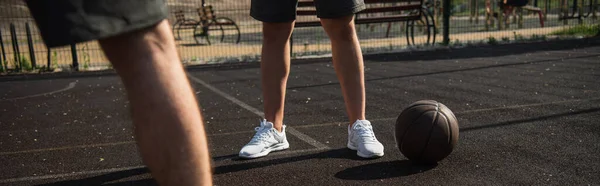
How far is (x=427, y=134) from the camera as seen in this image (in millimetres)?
2736

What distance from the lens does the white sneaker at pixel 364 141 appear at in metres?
2.93

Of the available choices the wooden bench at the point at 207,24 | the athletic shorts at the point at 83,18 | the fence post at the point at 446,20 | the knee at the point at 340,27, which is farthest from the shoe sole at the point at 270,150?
the wooden bench at the point at 207,24

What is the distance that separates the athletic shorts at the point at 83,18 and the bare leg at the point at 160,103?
5cm

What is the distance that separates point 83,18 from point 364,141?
196 cm

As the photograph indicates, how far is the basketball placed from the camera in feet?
8.93

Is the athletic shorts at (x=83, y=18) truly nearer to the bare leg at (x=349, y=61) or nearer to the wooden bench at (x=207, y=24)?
the bare leg at (x=349, y=61)

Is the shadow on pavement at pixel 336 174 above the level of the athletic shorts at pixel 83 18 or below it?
below

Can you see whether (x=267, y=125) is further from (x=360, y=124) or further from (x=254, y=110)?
(x=254, y=110)

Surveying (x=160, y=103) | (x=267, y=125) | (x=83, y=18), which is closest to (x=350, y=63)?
(x=267, y=125)

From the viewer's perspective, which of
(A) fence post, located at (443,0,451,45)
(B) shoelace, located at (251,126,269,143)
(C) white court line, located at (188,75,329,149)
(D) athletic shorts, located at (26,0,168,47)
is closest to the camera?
(D) athletic shorts, located at (26,0,168,47)

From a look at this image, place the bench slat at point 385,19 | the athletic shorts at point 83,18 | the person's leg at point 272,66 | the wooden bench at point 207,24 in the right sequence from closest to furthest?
1. the athletic shorts at point 83,18
2. the person's leg at point 272,66
3. the bench slat at point 385,19
4. the wooden bench at point 207,24

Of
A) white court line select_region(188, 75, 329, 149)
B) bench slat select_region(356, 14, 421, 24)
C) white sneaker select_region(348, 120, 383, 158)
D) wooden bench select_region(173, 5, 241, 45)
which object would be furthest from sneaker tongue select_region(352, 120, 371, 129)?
wooden bench select_region(173, 5, 241, 45)

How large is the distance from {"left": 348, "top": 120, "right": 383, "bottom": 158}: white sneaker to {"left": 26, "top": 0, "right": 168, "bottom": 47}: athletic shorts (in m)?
1.84

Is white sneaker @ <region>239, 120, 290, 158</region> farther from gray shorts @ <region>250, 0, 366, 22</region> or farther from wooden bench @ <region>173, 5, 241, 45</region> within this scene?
wooden bench @ <region>173, 5, 241, 45</region>
